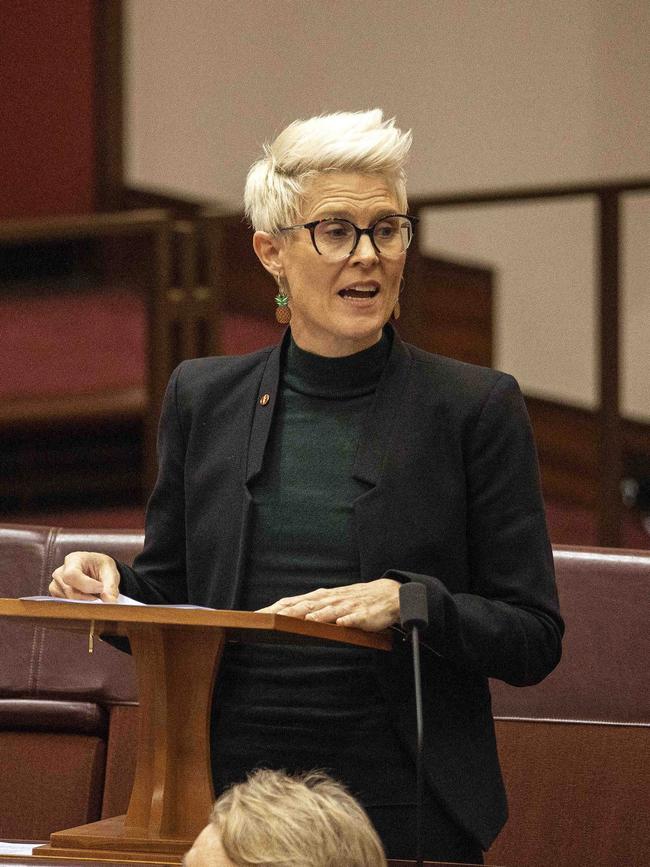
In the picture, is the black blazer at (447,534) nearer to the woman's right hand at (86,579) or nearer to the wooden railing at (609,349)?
the woman's right hand at (86,579)

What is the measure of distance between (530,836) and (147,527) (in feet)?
2.54

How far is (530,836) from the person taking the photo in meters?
2.14

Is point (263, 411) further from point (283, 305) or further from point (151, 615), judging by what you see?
point (151, 615)

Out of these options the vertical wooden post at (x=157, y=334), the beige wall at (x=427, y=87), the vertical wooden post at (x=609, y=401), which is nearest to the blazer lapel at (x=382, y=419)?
the vertical wooden post at (x=609, y=401)

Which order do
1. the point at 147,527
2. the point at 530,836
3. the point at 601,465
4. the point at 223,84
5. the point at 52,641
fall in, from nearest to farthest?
the point at 147,527, the point at 530,836, the point at 52,641, the point at 601,465, the point at 223,84

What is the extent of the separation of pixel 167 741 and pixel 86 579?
179mm

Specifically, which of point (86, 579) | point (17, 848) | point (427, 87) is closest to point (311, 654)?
point (86, 579)

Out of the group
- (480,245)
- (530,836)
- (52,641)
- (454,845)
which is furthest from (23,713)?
(480,245)

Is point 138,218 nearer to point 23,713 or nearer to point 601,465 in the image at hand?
point 601,465

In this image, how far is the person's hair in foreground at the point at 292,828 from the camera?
1085mm

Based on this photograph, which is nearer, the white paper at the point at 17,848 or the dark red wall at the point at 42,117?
the white paper at the point at 17,848

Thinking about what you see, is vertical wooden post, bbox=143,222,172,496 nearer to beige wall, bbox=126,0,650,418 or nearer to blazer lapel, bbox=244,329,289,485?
beige wall, bbox=126,0,650,418

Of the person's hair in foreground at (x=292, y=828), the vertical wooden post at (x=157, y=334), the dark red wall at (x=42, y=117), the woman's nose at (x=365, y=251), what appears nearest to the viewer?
the person's hair in foreground at (x=292, y=828)

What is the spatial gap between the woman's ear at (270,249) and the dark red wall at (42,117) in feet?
11.3
